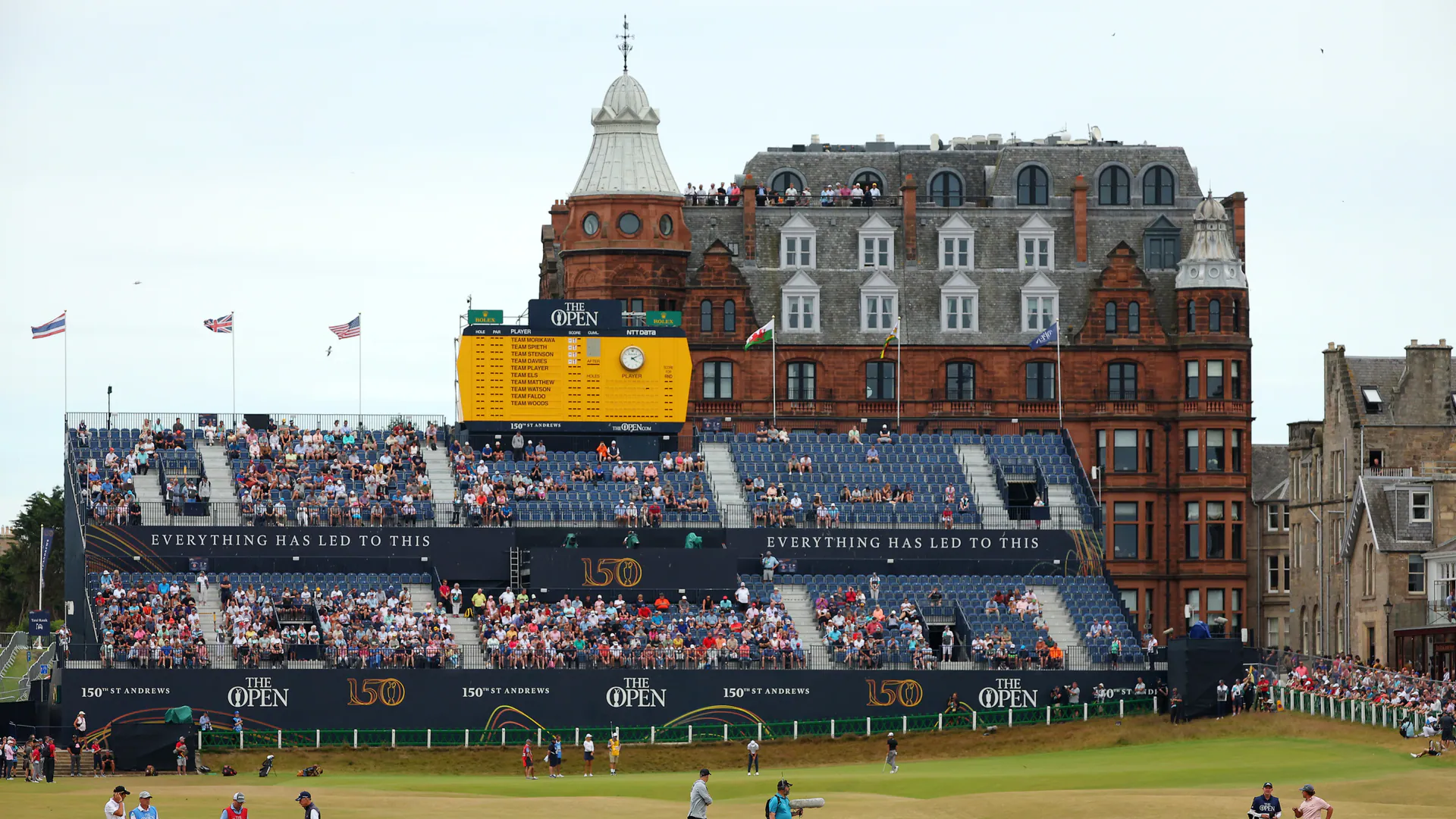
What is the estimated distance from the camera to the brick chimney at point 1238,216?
124312mm

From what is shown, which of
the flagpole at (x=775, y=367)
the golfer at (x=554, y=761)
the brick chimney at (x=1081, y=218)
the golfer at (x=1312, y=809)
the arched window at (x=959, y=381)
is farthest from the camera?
the brick chimney at (x=1081, y=218)

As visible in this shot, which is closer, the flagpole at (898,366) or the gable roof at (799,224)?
the flagpole at (898,366)

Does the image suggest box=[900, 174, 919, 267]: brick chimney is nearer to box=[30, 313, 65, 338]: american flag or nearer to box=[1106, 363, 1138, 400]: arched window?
box=[1106, 363, 1138, 400]: arched window

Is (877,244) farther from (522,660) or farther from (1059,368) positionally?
(522,660)

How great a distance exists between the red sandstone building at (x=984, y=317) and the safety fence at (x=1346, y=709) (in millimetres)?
28088

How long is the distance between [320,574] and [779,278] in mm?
32606

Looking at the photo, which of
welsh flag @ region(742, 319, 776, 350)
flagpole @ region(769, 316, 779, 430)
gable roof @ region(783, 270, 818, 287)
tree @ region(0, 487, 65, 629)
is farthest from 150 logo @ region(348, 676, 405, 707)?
tree @ region(0, 487, 65, 629)

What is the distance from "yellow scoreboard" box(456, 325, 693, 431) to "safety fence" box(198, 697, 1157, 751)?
58.1 feet

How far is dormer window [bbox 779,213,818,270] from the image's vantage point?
124 m

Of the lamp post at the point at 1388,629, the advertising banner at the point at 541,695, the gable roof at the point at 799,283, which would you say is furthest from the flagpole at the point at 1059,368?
the advertising banner at the point at 541,695

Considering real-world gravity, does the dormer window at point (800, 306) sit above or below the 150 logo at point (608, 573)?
above

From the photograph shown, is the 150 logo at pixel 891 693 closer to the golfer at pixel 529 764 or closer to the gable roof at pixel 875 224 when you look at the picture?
the golfer at pixel 529 764

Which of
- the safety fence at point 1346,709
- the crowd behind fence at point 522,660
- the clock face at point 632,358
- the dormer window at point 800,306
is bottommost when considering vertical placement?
the safety fence at point 1346,709

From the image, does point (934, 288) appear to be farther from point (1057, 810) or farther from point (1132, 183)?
point (1057, 810)
